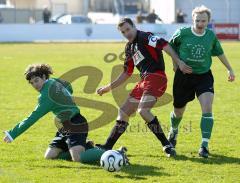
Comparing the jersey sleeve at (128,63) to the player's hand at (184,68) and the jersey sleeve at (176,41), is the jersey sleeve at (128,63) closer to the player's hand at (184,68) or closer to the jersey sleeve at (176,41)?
the jersey sleeve at (176,41)

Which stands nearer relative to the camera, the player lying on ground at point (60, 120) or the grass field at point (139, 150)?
the grass field at point (139, 150)

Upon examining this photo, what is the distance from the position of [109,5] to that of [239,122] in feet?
183

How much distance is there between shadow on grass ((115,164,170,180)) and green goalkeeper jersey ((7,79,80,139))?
109 cm

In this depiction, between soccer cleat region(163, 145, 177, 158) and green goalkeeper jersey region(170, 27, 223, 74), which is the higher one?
green goalkeeper jersey region(170, 27, 223, 74)

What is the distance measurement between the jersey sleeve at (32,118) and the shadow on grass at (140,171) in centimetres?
120

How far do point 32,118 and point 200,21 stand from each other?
2.43m

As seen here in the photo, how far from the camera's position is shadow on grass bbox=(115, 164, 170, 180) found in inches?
276

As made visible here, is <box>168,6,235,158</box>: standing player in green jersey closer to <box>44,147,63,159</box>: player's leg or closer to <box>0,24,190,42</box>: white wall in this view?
<box>44,147,63,159</box>: player's leg

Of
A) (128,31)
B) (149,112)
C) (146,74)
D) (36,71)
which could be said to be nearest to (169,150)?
(149,112)

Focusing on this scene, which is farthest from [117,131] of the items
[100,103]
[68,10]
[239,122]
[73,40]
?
[68,10]

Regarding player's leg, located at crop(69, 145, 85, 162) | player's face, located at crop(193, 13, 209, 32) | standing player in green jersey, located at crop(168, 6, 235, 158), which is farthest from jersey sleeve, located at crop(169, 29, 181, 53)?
player's leg, located at crop(69, 145, 85, 162)

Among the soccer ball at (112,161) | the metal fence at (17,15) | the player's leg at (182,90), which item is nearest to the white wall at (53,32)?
the metal fence at (17,15)

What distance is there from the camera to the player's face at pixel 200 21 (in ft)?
25.7

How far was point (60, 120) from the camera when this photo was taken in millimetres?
8000
